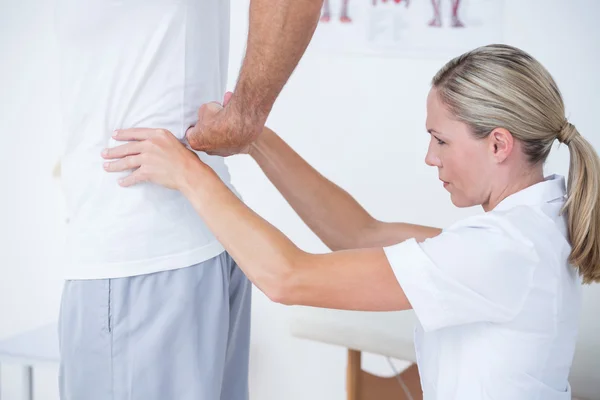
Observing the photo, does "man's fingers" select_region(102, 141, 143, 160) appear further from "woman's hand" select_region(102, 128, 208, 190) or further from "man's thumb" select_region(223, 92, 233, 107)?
"man's thumb" select_region(223, 92, 233, 107)

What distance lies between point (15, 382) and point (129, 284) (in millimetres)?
2332

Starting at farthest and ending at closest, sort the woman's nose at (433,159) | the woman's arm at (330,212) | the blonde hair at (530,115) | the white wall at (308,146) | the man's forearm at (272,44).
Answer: the white wall at (308,146)
the woman's arm at (330,212)
the woman's nose at (433,159)
the blonde hair at (530,115)
the man's forearm at (272,44)

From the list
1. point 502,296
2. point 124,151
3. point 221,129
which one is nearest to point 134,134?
point 124,151

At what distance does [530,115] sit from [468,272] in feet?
1.07

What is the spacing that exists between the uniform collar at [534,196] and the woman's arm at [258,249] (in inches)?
11.0

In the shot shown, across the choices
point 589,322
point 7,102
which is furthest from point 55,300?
point 589,322

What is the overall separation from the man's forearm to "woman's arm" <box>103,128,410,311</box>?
0.16 metres

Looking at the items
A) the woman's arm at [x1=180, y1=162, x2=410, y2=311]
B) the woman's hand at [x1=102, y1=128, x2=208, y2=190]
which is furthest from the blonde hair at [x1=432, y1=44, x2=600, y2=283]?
the woman's hand at [x1=102, y1=128, x2=208, y2=190]

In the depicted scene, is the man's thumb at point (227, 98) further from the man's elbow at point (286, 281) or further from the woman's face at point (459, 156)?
the woman's face at point (459, 156)

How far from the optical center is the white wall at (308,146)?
8.86 feet

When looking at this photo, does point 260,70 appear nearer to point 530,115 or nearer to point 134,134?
point 134,134

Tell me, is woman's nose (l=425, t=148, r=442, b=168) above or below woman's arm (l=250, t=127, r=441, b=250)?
above

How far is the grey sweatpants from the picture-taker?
133cm

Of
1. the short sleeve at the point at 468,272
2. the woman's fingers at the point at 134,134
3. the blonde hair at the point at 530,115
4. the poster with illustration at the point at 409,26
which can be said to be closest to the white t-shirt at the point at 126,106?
the woman's fingers at the point at 134,134
